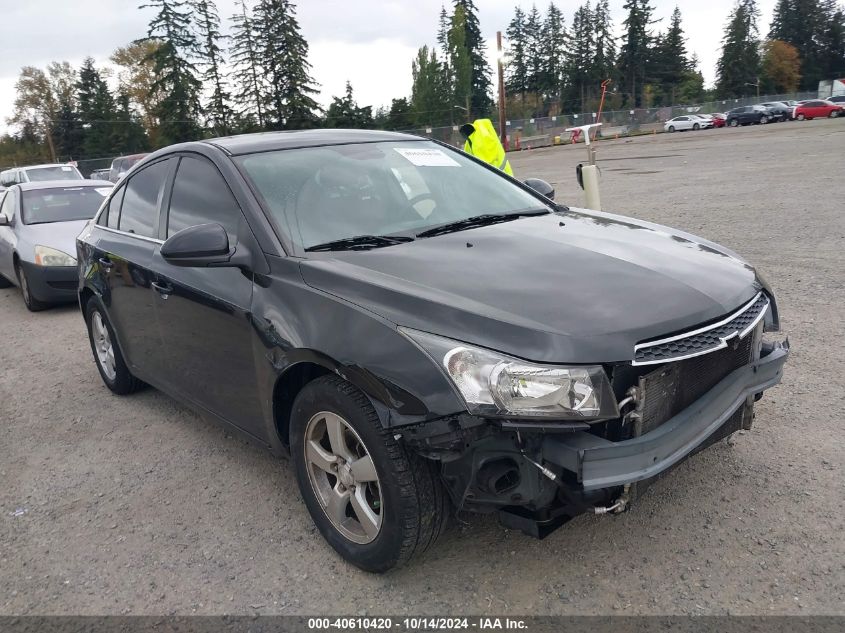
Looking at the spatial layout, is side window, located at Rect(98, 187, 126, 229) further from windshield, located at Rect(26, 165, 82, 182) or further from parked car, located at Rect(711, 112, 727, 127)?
parked car, located at Rect(711, 112, 727, 127)

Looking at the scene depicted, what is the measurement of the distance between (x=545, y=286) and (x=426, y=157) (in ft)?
5.64

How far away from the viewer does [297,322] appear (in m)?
2.87

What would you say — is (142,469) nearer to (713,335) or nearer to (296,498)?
(296,498)

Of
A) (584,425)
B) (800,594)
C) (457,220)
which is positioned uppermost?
(457,220)

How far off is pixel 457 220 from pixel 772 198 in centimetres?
1014

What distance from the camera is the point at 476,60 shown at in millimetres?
98375

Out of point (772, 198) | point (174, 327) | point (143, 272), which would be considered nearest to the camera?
point (174, 327)

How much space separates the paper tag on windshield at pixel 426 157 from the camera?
398 cm

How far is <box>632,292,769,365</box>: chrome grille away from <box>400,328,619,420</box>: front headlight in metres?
0.18

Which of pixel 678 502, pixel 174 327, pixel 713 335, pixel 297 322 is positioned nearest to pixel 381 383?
pixel 297 322

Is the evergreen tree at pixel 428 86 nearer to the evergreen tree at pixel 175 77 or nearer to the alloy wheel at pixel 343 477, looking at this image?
the evergreen tree at pixel 175 77

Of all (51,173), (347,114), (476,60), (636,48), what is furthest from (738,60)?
(51,173)

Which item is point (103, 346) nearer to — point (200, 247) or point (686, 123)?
point (200, 247)

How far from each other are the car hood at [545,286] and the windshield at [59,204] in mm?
7636
